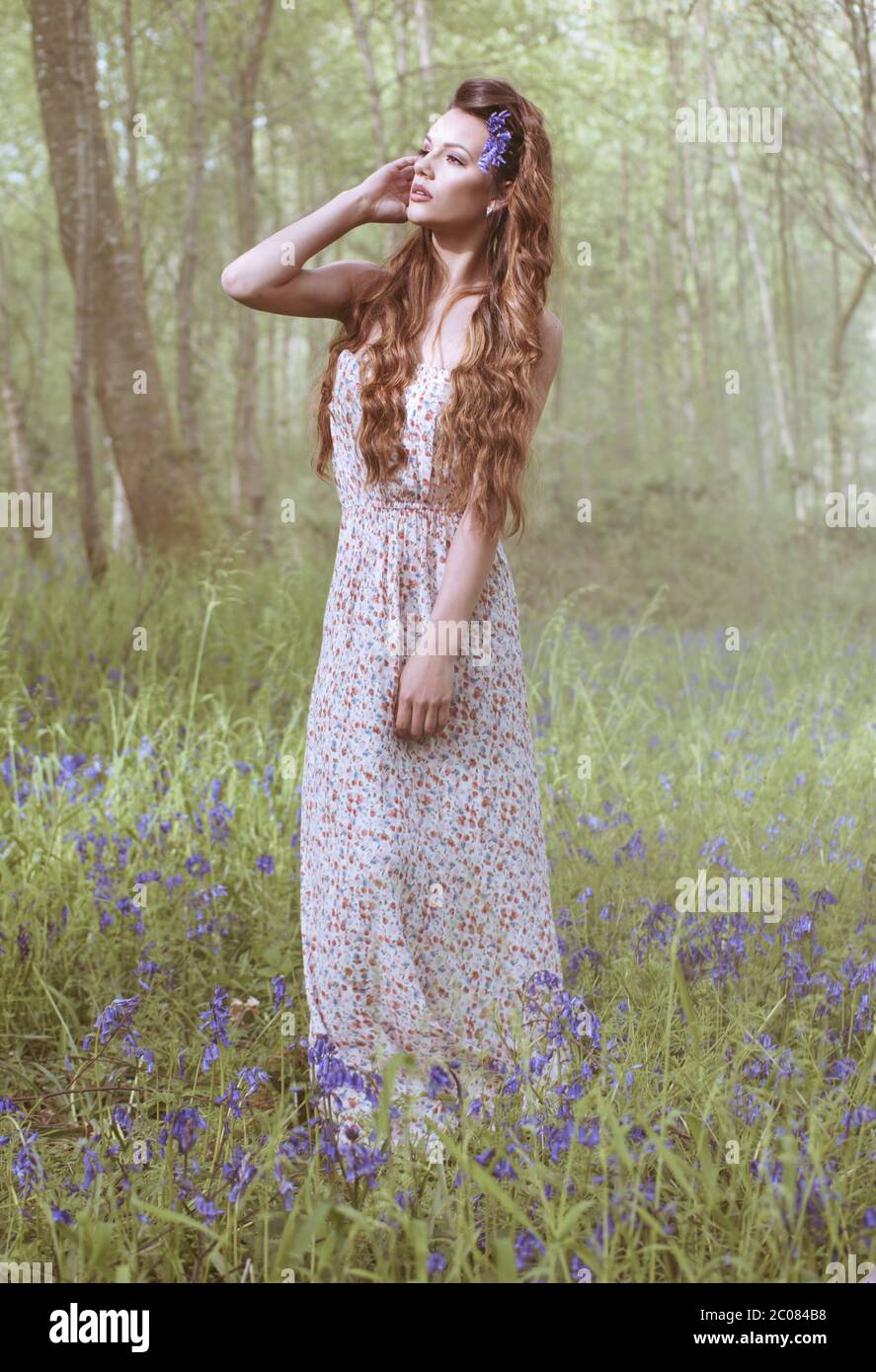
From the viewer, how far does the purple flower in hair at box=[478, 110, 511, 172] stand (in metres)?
2.72

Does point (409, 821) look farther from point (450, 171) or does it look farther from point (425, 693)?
point (450, 171)

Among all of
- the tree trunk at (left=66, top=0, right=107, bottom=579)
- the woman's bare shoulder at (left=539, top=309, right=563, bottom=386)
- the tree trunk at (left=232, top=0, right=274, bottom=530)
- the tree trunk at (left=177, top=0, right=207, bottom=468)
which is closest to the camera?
the woman's bare shoulder at (left=539, top=309, right=563, bottom=386)

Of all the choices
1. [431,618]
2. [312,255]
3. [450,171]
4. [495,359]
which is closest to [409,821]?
[431,618]

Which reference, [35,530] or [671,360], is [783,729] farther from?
[671,360]

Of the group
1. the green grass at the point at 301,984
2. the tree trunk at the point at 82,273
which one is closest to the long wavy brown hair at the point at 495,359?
the green grass at the point at 301,984

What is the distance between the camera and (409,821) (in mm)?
2783

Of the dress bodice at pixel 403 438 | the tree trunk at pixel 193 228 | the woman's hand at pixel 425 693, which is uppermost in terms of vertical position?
the tree trunk at pixel 193 228

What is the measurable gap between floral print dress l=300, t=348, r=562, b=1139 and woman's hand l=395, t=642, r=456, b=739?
57 mm

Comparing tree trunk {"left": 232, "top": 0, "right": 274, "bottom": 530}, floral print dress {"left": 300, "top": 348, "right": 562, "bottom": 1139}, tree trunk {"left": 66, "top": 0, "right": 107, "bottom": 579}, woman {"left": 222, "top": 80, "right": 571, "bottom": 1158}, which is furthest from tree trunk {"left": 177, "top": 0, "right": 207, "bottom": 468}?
floral print dress {"left": 300, "top": 348, "right": 562, "bottom": 1139}

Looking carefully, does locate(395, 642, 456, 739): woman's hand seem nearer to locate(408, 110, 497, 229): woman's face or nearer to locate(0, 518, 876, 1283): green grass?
locate(0, 518, 876, 1283): green grass

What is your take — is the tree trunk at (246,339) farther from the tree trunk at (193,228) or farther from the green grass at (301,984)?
the green grass at (301,984)

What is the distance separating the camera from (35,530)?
778 centimetres

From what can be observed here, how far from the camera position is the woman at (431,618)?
2.75 metres
